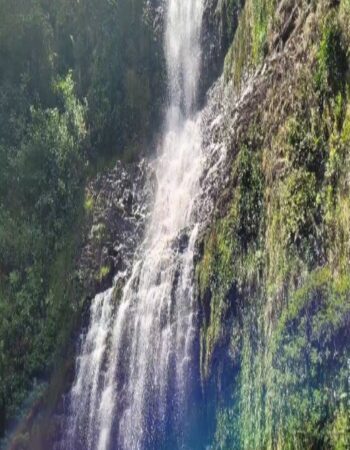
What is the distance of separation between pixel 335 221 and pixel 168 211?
4.97 metres

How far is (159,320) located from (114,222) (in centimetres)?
323

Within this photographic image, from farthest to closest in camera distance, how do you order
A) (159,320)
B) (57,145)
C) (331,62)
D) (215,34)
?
(57,145) → (215,34) → (159,320) → (331,62)

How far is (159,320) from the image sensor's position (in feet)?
34.6

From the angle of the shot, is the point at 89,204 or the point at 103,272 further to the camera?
the point at 89,204

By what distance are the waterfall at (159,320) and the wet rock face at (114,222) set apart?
0.32 m

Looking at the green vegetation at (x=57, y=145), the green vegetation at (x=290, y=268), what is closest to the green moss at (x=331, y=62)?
the green vegetation at (x=290, y=268)

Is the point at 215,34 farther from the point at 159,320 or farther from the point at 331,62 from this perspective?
the point at 331,62

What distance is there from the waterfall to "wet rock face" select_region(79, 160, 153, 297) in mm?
322

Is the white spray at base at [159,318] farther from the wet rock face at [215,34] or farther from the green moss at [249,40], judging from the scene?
the green moss at [249,40]

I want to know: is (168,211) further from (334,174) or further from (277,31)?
(334,174)

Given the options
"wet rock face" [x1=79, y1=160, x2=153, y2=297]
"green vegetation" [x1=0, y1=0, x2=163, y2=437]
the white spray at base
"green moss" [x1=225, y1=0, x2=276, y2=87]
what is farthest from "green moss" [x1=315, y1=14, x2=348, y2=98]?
"green vegetation" [x1=0, y1=0, x2=163, y2=437]

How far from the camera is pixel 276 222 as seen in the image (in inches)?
337

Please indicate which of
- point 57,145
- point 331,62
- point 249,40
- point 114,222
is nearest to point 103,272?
point 114,222

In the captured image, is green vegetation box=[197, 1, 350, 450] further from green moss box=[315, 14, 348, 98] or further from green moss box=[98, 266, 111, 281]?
green moss box=[98, 266, 111, 281]
